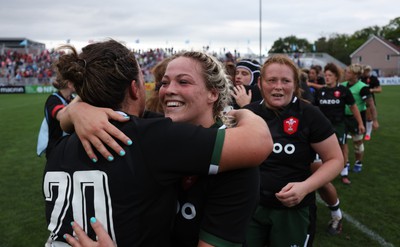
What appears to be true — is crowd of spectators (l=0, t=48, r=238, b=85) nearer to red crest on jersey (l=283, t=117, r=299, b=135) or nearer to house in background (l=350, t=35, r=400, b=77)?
red crest on jersey (l=283, t=117, r=299, b=135)

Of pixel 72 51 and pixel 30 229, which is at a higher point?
pixel 72 51

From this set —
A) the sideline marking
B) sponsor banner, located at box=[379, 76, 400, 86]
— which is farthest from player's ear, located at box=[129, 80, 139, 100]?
sponsor banner, located at box=[379, 76, 400, 86]

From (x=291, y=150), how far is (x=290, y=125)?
0.67ft

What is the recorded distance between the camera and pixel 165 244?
62.9 inches

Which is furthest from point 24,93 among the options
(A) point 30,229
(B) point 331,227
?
(B) point 331,227

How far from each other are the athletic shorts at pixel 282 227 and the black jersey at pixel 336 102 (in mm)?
4295

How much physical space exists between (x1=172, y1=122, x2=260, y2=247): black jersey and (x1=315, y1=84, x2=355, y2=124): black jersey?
5.79 m

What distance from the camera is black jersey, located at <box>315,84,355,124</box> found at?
6.90m

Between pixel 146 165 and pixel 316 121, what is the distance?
184 cm

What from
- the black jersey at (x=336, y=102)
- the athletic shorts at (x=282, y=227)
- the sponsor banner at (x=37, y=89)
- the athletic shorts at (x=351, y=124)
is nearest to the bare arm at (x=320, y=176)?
the athletic shorts at (x=282, y=227)

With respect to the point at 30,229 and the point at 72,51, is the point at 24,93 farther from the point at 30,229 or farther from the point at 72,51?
the point at 72,51

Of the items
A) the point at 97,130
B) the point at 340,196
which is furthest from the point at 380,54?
the point at 97,130

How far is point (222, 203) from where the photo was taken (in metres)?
1.54

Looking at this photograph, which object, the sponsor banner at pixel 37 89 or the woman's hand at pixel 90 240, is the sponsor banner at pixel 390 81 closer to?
Answer: the sponsor banner at pixel 37 89
